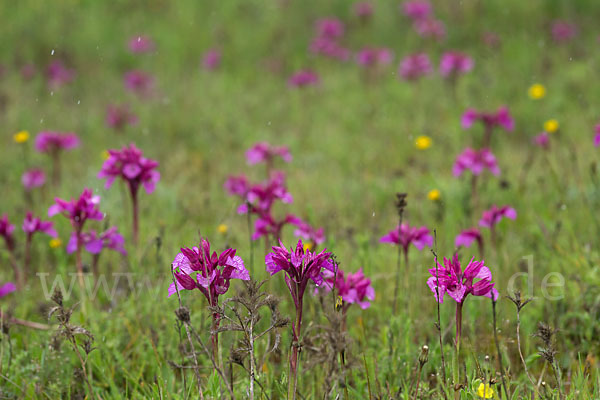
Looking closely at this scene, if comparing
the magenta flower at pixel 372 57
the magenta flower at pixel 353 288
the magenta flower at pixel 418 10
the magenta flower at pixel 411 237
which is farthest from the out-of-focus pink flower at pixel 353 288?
the magenta flower at pixel 418 10

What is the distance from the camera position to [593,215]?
3322 millimetres

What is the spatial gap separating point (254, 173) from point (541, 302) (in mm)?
2970

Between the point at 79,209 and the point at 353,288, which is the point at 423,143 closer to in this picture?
the point at 353,288

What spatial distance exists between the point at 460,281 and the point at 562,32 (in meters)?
6.82

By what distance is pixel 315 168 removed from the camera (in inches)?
208

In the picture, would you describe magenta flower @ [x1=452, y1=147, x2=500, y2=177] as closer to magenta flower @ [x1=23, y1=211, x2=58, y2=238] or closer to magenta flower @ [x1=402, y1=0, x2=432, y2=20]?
magenta flower @ [x1=23, y1=211, x2=58, y2=238]

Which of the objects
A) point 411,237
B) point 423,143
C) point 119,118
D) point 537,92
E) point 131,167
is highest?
point 537,92

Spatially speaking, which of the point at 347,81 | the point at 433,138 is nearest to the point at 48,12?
the point at 347,81

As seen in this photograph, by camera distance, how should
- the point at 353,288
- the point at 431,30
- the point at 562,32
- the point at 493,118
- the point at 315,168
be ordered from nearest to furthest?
the point at 353,288, the point at 493,118, the point at 315,168, the point at 562,32, the point at 431,30

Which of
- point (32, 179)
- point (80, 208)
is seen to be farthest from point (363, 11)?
point (80, 208)

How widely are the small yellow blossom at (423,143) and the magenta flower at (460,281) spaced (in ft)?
11.2

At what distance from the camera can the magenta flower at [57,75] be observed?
733 centimetres

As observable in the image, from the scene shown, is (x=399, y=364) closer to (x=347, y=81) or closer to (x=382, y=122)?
(x=382, y=122)

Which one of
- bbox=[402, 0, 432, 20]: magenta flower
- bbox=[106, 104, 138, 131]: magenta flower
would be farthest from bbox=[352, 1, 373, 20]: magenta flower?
bbox=[106, 104, 138, 131]: magenta flower
